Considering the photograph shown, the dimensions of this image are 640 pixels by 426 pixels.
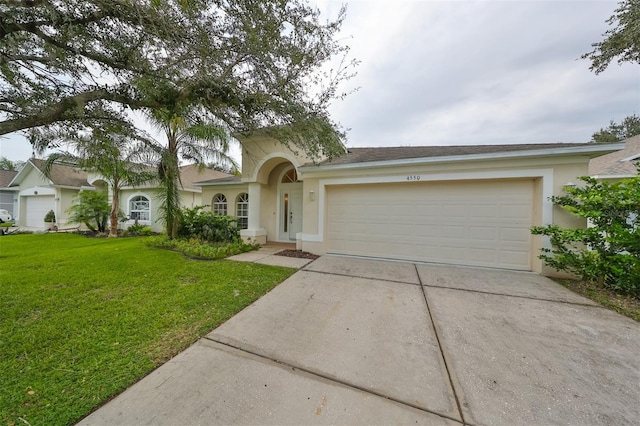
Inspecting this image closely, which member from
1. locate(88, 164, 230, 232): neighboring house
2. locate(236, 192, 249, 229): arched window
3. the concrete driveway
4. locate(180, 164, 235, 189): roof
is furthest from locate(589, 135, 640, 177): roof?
locate(88, 164, 230, 232): neighboring house

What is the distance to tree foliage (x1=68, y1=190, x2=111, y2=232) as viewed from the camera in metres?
12.1

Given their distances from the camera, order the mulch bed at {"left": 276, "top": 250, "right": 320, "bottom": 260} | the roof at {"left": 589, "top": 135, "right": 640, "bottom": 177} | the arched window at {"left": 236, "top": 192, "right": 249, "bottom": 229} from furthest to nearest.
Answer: the arched window at {"left": 236, "top": 192, "right": 249, "bottom": 229} → the roof at {"left": 589, "top": 135, "right": 640, "bottom": 177} → the mulch bed at {"left": 276, "top": 250, "right": 320, "bottom": 260}

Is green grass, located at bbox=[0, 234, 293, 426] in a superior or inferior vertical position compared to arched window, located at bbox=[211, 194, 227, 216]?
inferior

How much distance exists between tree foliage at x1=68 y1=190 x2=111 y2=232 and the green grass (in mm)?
7504

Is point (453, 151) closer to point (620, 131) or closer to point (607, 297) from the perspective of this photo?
point (607, 297)

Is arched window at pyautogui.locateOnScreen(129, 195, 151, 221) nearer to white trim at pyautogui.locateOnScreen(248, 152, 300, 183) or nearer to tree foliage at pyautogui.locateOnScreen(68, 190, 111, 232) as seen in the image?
tree foliage at pyautogui.locateOnScreen(68, 190, 111, 232)

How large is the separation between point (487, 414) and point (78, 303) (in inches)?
219

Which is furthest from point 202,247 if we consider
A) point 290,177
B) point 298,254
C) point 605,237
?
point 605,237

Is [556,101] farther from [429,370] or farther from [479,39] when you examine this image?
[429,370]

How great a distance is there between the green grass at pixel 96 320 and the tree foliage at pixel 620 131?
3665 cm

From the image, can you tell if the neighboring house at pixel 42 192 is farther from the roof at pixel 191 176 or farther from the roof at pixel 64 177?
the roof at pixel 191 176

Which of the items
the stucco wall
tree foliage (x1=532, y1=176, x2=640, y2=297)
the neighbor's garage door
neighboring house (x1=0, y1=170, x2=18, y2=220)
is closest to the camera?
tree foliage (x1=532, y1=176, x2=640, y2=297)

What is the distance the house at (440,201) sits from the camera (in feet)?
17.6

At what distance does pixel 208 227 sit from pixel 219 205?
3.21 meters
